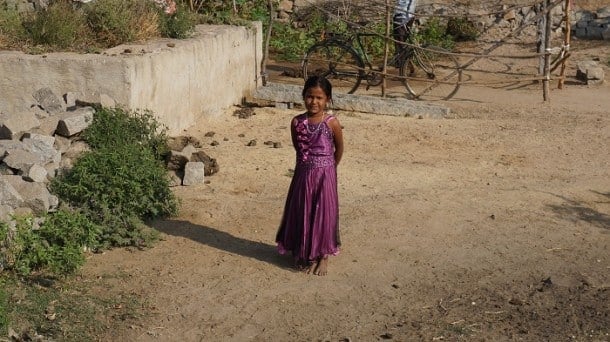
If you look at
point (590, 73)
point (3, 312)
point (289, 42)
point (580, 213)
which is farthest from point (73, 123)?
point (289, 42)

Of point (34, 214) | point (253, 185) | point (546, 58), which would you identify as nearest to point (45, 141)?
point (34, 214)

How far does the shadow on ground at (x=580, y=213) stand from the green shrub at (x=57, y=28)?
4.34m

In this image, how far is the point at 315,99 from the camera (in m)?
5.82

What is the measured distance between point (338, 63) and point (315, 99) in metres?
5.90

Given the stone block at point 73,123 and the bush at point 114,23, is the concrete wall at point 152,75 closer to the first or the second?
the bush at point 114,23

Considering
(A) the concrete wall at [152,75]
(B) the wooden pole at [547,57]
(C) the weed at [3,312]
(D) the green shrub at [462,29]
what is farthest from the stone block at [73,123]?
(D) the green shrub at [462,29]

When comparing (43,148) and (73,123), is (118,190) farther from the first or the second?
(73,123)

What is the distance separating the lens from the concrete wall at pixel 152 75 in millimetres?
7941

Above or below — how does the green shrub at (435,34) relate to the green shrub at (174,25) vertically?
below

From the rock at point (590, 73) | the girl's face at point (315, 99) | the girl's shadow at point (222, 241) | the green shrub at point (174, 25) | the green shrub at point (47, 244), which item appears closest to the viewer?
the green shrub at point (47, 244)

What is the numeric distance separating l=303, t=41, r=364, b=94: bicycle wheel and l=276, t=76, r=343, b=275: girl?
225 inches

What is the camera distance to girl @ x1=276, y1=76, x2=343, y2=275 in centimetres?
591

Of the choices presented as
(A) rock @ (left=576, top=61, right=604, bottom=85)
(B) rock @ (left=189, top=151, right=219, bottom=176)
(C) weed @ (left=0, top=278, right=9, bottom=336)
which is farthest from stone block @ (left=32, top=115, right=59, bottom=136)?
(A) rock @ (left=576, top=61, right=604, bottom=85)

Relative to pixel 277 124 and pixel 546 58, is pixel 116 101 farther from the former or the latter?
pixel 546 58
